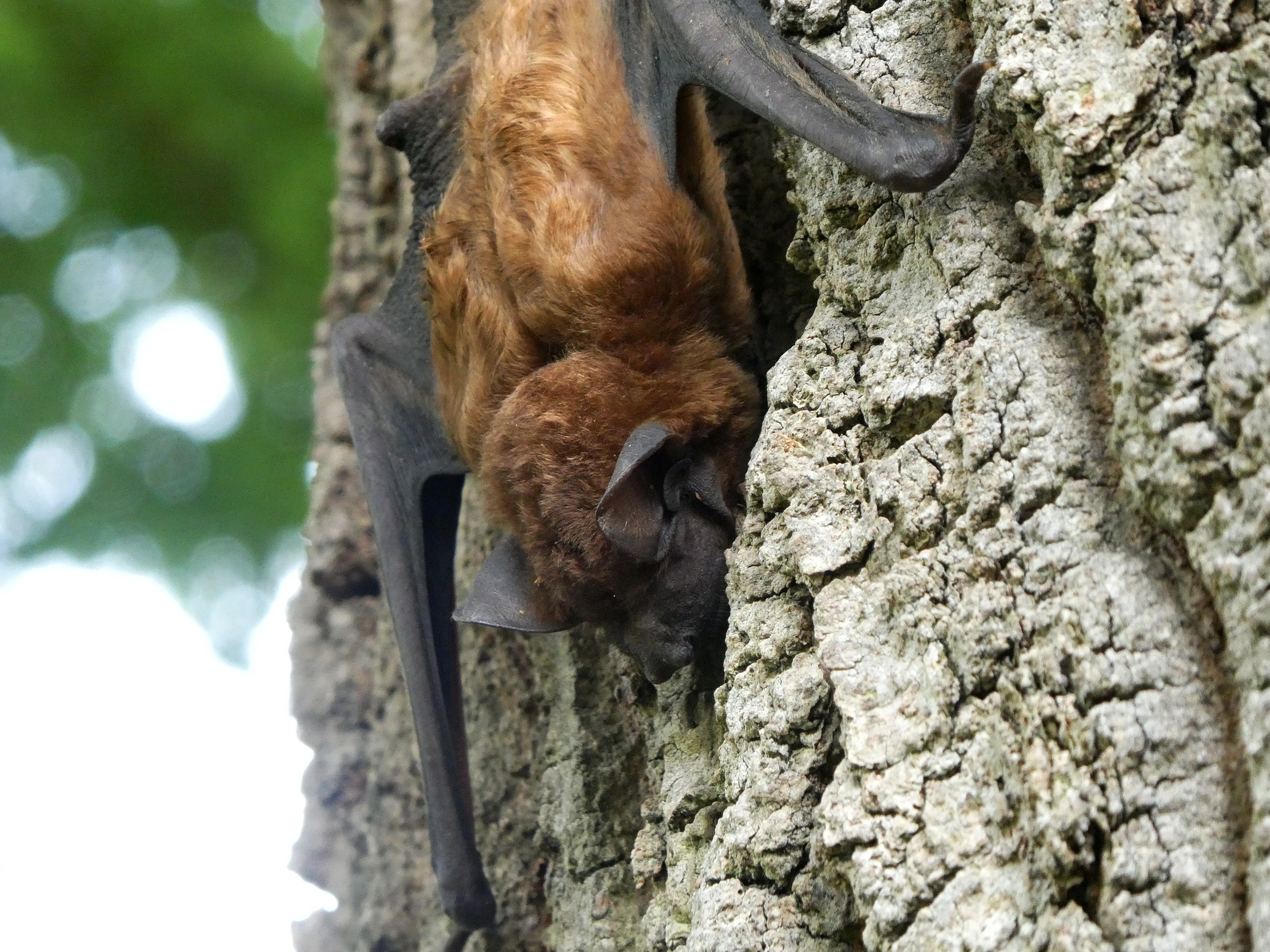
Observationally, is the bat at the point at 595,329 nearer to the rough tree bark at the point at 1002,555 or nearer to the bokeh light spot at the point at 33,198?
the rough tree bark at the point at 1002,555

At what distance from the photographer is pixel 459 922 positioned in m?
3.74

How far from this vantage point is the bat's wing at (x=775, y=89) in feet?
8.70

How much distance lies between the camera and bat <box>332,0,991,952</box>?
3.16 meters

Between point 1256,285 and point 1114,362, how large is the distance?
279 mm

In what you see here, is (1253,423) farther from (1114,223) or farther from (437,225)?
(437,225)

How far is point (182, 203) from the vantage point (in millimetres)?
7352

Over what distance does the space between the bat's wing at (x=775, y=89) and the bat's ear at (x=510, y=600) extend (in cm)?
119

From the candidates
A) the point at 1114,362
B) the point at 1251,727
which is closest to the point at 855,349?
the point at 1114,362

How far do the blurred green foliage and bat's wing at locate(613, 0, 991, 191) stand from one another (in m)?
4.25

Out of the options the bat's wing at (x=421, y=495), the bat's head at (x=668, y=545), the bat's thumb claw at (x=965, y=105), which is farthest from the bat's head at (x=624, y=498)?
the bat's thumb claw at (x=965, y=105)

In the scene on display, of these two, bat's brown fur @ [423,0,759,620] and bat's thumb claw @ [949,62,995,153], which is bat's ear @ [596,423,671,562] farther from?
bat's thumb claw @ [949,62,995,153]

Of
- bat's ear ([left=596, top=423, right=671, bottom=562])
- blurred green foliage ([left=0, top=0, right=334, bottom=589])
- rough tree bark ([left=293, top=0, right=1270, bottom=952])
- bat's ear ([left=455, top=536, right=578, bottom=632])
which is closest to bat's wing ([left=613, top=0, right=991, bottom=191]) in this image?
rough tree bark ([left=293, top=0, right=1270, bottom=952])

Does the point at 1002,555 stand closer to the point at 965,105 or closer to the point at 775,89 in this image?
the point at 965,105

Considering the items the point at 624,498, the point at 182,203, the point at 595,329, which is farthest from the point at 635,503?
the point at 182,203
